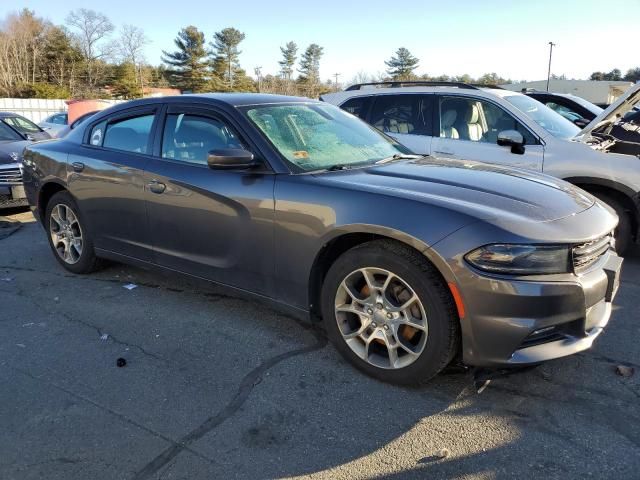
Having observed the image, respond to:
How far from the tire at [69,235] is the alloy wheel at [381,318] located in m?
2.76

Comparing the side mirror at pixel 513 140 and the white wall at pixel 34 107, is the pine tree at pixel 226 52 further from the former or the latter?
the side mirror at pixel 513 140

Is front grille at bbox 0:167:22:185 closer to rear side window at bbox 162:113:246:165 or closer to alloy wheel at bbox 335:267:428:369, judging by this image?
rear side window at bbox 162:113:246:165

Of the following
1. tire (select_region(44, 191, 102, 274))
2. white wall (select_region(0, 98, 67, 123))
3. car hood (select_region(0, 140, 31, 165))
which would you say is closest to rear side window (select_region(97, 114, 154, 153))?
tire (select_region(44, 191, 102, 274))

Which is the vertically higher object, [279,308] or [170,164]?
[170,164]

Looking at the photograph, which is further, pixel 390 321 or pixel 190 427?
pixel 390 321

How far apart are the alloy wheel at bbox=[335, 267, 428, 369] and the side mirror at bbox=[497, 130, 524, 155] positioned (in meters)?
3.32

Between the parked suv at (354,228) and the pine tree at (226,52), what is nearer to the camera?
the parked suv at (354,228)

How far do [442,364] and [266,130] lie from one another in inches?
76.1

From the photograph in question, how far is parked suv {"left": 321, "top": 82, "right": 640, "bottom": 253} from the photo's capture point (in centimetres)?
532

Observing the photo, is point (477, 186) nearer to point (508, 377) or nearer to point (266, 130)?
point (508, 377)

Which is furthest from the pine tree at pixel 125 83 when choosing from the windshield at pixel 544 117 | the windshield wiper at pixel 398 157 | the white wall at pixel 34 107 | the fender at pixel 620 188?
the windshield wiper at pixel 398 157

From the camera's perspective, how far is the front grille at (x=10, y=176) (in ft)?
24.8

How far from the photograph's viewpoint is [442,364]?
2.80 m

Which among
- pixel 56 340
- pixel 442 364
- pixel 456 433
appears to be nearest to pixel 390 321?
pixel 442 364
